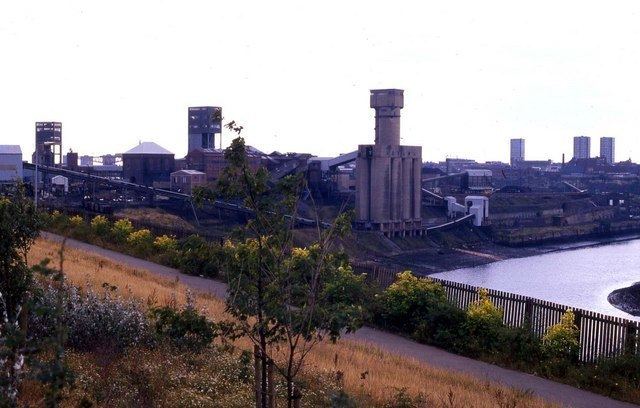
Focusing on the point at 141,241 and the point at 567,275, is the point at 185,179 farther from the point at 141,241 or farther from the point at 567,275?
the point at 141,241

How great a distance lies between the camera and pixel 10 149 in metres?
43.6

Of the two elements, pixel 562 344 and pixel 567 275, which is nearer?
pixel 562 344

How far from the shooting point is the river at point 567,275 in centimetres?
3932

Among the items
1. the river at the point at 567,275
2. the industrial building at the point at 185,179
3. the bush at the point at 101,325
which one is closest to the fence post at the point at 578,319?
the bush at the point at 101,325

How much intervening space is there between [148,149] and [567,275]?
3985 cm

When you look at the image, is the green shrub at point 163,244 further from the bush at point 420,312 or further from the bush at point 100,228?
the bush at point 420,312

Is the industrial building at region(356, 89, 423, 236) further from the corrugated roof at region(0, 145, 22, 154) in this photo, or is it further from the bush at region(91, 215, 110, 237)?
the bush at region(91, 215, 110, 237)

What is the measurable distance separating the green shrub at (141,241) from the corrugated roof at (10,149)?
21790 millimetres

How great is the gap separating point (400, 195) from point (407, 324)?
5153 centimetres

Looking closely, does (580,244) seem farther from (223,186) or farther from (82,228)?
(223,186)

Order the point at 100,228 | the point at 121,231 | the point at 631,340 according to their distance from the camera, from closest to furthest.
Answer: the point at 631,340
the point at 121,231
the point at 100,228

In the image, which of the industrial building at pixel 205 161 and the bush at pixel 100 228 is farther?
the industrial building at pixel 205 161

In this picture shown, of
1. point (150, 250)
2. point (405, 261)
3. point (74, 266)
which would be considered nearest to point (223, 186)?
point (74, 266)

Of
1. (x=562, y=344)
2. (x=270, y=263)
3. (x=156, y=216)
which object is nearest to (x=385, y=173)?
(x=156, y=216)
